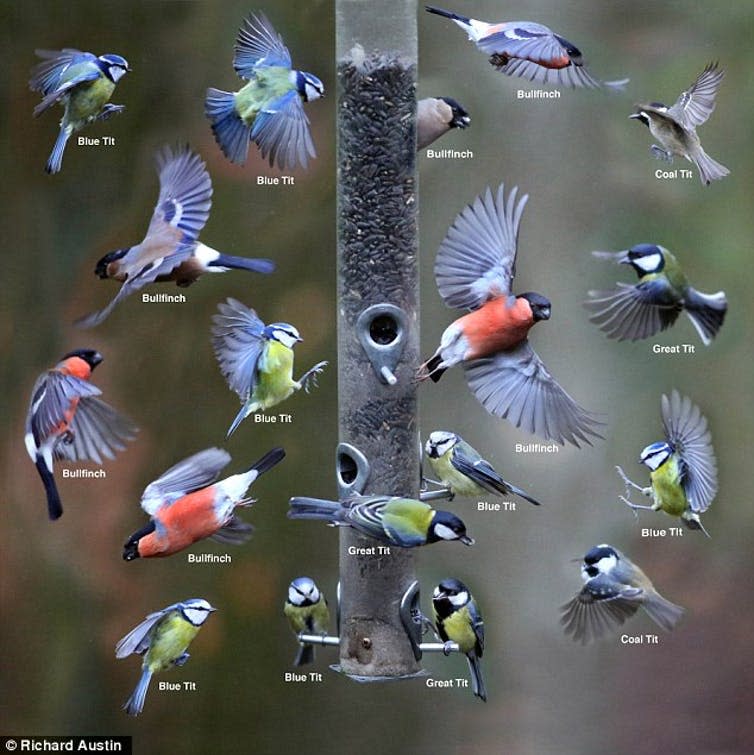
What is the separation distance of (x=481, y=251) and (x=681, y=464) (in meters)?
0.93

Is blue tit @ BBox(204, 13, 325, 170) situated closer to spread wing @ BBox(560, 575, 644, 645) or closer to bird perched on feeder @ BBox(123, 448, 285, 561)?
bird perched on feeder @ BBox(123, 448, 285, 561)

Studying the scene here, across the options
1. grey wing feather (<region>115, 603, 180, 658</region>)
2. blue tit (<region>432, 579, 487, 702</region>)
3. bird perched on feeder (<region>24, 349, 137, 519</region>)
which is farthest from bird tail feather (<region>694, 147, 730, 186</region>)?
grey wing feather (<region>115, 603, 180, 658</region>)

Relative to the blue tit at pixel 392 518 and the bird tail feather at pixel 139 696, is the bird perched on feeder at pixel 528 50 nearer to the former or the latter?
the blue tit at pixel 392 518

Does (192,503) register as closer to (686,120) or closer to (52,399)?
(52,399)

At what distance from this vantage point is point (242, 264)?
5121 millimetres

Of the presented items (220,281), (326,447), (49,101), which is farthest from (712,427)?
(49,101)

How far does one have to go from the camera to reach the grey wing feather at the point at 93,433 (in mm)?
5074

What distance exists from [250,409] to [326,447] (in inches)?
17.9

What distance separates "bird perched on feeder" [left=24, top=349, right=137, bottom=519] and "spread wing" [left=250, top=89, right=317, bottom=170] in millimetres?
791

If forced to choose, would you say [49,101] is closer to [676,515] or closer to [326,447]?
[326,447]

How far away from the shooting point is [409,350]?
182 inches

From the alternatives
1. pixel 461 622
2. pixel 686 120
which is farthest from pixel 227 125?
pixel 461 622

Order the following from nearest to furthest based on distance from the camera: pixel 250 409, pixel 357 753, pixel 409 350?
pixel 409 350 → pixel 250 409 → pixel 357 753

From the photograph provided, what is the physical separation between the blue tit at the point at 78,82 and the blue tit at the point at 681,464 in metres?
1.90
